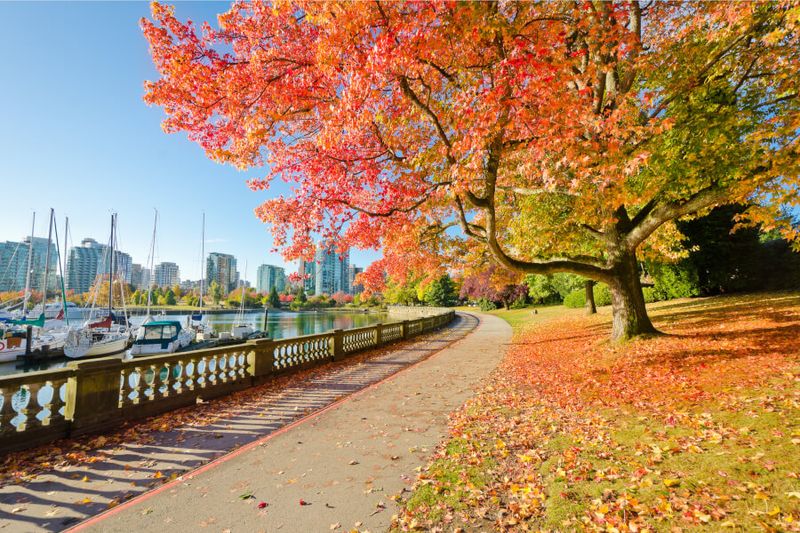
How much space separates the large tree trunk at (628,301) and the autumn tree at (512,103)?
1.8 inches

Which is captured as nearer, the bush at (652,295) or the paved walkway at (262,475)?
the paved walkway at (262,475)

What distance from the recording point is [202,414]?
7.77m

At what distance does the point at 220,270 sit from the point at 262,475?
197854 mm

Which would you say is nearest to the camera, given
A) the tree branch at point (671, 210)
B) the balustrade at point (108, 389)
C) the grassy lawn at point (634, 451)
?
the grassy lawn at point (634, 451)

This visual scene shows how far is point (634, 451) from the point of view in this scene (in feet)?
16.2

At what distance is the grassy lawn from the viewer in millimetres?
3576

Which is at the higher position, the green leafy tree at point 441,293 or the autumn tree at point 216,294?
the autumn tree at point 216,294

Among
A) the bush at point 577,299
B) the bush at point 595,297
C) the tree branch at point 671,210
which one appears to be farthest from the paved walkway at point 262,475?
the bush at point 577,299

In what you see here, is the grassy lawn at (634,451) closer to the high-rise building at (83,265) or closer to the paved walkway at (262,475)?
the paved walkway at (262,475)

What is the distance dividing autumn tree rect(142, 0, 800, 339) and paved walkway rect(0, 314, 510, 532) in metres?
5.38

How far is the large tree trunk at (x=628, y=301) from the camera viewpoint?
1174cm

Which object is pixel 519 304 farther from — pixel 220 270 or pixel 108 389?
pixel 220 270

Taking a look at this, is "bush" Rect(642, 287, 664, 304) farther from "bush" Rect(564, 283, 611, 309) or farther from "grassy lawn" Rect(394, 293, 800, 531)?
"grassy lawn" Rect(394, 293, 800, 531)

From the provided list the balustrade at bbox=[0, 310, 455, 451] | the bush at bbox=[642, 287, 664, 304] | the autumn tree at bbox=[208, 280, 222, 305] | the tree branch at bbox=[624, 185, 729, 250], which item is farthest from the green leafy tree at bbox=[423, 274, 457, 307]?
the autumn tree at bbox=[208, 280, 222, 305]
